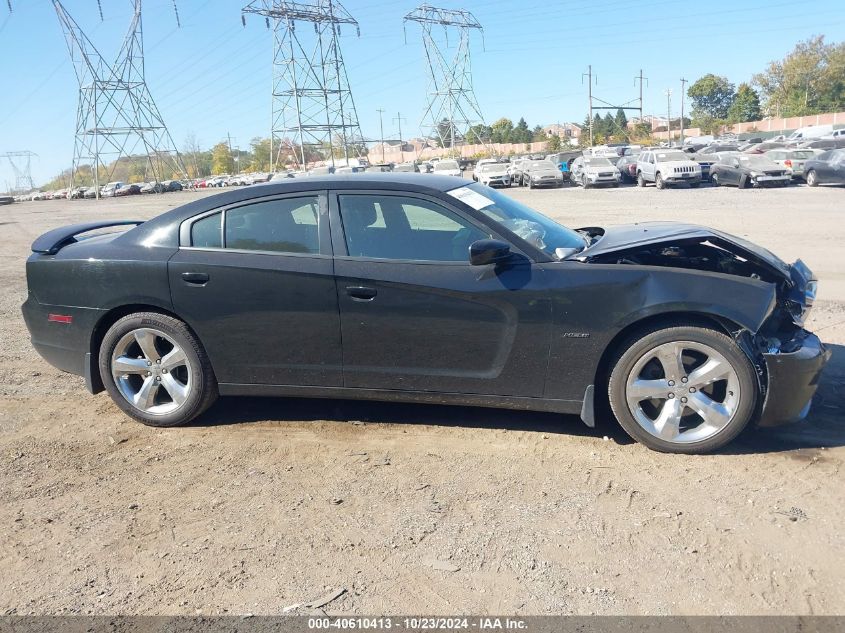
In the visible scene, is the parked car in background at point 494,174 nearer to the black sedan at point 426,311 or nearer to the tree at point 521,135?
the black sedan at point 426,311

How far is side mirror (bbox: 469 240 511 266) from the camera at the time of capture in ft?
12.6

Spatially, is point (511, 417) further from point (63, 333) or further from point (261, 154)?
point (261, 154)

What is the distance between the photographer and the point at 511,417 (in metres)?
4.50

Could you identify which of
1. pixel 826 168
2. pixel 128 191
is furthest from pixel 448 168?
pixel 128 191

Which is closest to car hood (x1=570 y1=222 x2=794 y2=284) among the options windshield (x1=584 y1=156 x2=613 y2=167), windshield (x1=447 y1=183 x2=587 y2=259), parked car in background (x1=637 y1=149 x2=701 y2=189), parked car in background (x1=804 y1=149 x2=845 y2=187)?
windshield (x1=447 y1=183 x2=587 y2=259)

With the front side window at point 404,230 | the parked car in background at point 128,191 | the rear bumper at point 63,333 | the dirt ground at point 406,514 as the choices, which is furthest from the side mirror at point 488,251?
the parked car in background at point 128,191

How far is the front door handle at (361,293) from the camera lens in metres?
4.07

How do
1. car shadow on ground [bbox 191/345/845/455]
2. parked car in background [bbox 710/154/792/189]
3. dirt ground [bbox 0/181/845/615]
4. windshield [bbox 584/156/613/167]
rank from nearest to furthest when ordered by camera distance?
1. dirt ground [bbox 0/181/845/615]
2. car shadow on ground [bbox 191/345/845/455]
3. parked car in background [bbox 710/154/792/189]
4. windshield [bbox 584/156/613/167]

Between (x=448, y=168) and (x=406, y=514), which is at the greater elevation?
(x=448, y=168)

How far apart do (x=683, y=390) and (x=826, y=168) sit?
2478cm

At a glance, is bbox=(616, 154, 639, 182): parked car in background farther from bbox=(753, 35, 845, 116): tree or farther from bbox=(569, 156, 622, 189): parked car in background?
bbox=(753, 35, 845, 116): tree

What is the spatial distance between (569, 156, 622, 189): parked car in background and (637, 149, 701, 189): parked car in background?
4.89 feet

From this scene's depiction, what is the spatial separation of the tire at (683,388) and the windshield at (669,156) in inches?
1086

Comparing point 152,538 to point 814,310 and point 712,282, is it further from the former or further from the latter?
point 814,310
